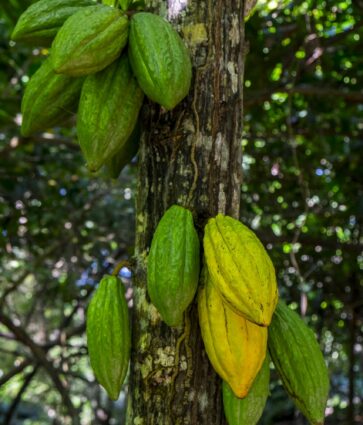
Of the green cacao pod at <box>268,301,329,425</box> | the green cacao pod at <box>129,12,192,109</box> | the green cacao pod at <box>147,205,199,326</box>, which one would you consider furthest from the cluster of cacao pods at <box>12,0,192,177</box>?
the green cacao pod at <box>268,301,329,425</box>

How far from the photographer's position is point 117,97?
4.68ft

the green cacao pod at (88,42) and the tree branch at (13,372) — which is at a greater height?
the green cacao pod at (88,42)

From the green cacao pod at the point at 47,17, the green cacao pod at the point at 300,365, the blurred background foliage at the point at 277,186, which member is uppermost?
the green cacao pod at the point at 47,17

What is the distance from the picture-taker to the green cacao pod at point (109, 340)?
4.43 ft

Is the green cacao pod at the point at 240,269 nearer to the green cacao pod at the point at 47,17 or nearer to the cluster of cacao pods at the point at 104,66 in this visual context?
the cluster of cacao pods at the point at 104,66

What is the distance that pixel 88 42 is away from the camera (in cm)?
137

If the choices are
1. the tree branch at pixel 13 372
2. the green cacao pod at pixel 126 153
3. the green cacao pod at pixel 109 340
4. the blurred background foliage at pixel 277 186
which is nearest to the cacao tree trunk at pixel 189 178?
the green cacao pod at pixel 109 340

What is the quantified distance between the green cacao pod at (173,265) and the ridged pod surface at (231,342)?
0.05 m

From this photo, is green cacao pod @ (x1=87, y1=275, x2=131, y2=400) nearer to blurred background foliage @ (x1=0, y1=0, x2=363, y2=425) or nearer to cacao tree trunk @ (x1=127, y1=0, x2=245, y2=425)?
cacao tree trunk @ (x1=127, y1=0, x2=245, y2=425)

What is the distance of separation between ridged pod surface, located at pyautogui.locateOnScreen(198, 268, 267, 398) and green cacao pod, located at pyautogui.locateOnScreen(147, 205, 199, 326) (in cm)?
5

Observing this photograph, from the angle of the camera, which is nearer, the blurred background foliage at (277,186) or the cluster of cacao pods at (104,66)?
the cluster of cacao pods at (104,66)

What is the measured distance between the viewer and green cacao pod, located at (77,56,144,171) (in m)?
1.41

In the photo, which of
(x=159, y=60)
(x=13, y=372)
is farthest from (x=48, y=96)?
(x=13, y=372)

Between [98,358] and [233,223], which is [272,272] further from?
[98,358]
